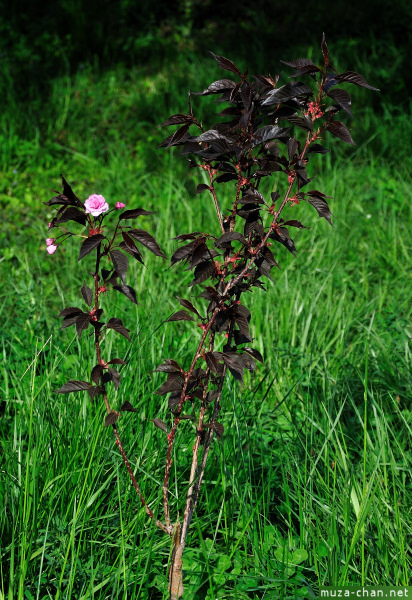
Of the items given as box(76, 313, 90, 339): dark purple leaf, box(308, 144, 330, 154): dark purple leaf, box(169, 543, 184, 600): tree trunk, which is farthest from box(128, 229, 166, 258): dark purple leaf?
box(169, 543, 184, 600): tree trunk

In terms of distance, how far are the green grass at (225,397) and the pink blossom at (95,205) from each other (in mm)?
494

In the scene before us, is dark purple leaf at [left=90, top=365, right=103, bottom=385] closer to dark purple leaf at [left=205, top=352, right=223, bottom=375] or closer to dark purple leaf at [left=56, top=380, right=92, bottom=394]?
dark purple leaf at [left=56, top=380, right=92, bottom=394]

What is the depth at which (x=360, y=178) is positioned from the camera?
14.0 feet

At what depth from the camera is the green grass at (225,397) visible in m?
1.67

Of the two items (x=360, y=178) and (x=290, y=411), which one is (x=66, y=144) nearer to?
(x=360, y=178)

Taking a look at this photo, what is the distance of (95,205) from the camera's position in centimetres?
144

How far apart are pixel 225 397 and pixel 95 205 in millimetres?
1101

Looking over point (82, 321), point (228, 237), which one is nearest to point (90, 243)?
point (82, 321)

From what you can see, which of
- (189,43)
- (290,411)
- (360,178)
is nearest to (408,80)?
(360,178)

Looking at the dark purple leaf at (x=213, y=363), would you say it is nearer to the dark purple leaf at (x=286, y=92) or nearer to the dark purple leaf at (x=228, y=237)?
the dark purple leaf at (x=228, y=237)

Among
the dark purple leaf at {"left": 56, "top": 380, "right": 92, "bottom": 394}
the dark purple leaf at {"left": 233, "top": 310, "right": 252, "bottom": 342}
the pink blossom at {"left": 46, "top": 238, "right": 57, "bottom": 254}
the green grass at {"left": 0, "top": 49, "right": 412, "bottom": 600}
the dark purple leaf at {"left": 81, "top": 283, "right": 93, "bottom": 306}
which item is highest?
the pink blossom at {"left": 46, "top": 238, "right": 57, "bottom": 254}

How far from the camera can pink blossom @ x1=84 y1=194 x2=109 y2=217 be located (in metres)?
1.43

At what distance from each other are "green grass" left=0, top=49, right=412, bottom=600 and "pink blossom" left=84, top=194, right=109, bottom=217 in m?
0.49

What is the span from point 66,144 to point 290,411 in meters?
3.45
